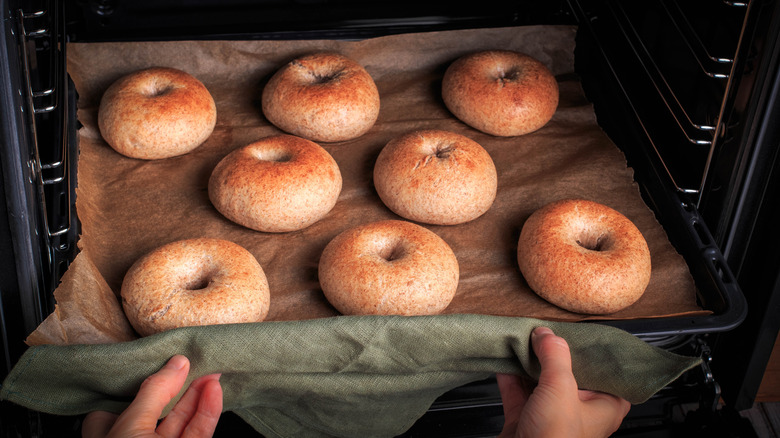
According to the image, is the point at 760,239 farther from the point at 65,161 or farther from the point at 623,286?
the point at 65,161

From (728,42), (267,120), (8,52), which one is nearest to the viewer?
(8,52)

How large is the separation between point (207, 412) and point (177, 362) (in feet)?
0.43

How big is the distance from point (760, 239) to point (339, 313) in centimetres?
119

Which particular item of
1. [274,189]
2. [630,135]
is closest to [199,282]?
[274,189]

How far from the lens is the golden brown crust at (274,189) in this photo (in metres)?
1.94

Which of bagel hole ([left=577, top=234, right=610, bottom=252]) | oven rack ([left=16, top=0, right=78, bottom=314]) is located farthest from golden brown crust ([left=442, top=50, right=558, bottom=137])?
oven rack ([left=16, top=0, right=78, bottom=314])

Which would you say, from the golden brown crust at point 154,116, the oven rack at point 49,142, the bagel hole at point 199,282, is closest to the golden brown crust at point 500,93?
the golden brown crust at point 154,116

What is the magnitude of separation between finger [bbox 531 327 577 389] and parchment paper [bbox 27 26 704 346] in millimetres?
373

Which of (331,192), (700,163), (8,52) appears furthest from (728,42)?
(8,52)

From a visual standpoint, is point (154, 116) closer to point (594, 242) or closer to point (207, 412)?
point (207, 412)

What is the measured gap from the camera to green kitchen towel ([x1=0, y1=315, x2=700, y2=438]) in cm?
130

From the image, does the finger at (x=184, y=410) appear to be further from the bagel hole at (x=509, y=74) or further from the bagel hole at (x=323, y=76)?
the bagel hole at (x=509, y=74)

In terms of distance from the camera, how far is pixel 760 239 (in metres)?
1.80

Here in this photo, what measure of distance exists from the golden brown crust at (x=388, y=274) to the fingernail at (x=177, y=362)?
50 centimetres
